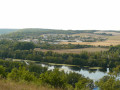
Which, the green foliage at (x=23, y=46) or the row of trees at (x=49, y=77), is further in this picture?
the green foliage at (x=23, y=46)

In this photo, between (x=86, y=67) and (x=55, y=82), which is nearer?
(x=55, y=82)

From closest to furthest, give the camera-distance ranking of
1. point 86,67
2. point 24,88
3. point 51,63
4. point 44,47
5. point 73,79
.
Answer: point 24,88
point 73,79
point 86,67
point 51,63
point 44,47

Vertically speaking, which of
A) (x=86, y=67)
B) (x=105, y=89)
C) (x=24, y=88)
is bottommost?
(x=86, y=67)

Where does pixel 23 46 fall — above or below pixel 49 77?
below

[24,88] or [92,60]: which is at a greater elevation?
[24,88]

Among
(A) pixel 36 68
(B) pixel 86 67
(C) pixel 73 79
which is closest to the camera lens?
(C) pixel 73 79

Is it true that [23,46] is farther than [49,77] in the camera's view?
Yes

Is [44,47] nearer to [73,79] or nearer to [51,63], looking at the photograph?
[51,63]

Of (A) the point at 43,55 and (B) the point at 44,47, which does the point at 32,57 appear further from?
(B) the point at 44,47

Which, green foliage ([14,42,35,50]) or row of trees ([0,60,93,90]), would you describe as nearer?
row of trees ([0,60,93,90])

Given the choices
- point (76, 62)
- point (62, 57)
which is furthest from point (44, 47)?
point (76, 62)
